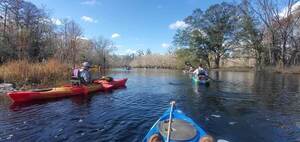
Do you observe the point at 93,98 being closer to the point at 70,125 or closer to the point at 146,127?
the point at 70,125

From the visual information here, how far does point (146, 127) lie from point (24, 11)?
36.6 meters

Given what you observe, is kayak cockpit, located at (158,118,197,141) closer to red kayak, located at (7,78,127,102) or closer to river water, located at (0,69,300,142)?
river water, located at (0,69,300,142)

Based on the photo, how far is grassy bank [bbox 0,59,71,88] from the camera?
16094 mm

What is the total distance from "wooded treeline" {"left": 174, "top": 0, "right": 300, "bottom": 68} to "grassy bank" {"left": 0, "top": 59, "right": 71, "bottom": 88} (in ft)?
113

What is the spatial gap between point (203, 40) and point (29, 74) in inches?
1640

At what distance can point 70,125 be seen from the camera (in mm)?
8172

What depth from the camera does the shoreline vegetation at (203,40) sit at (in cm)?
2709

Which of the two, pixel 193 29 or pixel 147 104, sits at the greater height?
pixel 193 29

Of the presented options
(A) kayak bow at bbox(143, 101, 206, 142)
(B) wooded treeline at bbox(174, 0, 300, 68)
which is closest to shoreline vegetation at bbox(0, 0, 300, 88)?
(B) wooded treeline at bbox(174, 0, 300, 68)

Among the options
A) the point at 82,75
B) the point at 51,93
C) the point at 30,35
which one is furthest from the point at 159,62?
the point at 51,93

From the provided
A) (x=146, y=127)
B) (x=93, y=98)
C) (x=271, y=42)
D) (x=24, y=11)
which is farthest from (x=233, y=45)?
(x=146, y=127)

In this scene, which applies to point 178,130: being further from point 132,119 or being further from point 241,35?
point 241,35

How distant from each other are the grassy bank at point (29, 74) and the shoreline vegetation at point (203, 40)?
68 millimetres

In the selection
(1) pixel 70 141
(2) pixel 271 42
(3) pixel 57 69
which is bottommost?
(1) pixel 70 141
